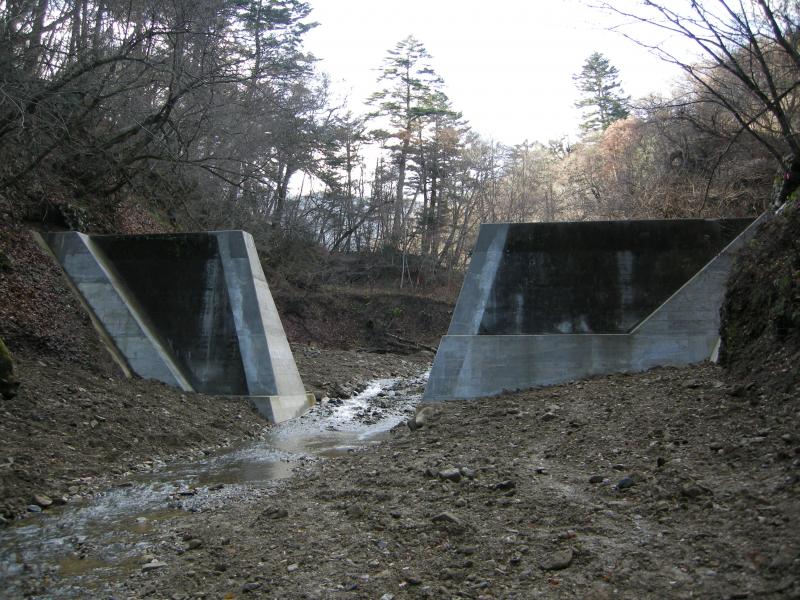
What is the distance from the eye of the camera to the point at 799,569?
3256 mm

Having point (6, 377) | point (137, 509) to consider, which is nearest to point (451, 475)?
point (137, 509)

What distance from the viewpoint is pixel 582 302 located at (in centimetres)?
1205

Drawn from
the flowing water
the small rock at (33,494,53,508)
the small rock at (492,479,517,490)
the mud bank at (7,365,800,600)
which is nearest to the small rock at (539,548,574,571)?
the mud bank at (7,365,800,600)

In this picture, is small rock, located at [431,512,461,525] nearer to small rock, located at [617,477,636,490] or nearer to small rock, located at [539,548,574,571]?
small rock, located at [539,548,574,571]

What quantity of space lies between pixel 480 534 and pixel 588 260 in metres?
8.41

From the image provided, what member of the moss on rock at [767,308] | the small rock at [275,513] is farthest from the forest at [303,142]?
the small rock at [275,513]

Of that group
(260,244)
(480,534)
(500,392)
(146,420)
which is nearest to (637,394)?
(500,392)

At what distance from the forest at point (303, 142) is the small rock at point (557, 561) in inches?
230

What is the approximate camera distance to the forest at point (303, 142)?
10078 mm

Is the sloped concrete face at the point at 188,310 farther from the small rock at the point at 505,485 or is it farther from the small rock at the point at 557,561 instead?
the small rock at the point at 557,561

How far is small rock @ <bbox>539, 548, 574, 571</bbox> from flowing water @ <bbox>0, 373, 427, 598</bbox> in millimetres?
3008

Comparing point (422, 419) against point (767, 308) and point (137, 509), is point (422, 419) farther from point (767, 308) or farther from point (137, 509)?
point (767, 308)

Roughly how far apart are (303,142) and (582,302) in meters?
21.5

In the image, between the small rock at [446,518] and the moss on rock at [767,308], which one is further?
the moss on rock at [767,308]
